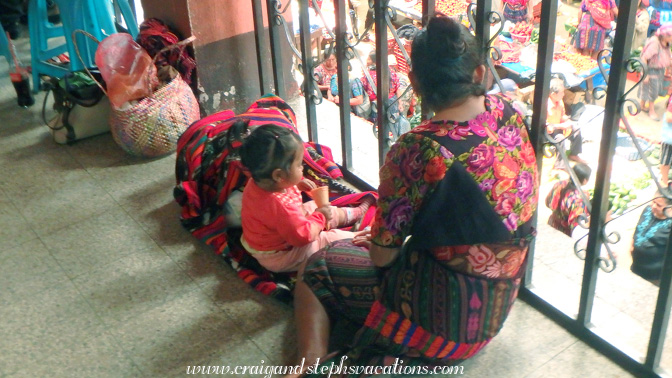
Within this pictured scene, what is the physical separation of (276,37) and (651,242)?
Answer: 1683 mm

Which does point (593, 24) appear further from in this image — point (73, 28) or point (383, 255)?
point (383, 255)

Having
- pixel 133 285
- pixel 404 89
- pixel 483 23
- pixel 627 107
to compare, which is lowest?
pixel 133 285

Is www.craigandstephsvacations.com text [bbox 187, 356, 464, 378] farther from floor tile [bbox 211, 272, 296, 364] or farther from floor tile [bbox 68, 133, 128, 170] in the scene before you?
floor tile [bbox 68, 133, 128, 170]

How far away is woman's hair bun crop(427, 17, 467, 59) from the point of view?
56.6 inches

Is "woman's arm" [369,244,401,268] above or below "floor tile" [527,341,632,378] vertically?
above

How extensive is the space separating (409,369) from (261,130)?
2.66 ft

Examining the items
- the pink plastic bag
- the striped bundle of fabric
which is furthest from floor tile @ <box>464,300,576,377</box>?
the pink plastic bag

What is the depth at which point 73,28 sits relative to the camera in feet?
11.3

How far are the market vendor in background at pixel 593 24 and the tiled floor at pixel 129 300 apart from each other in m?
3.43

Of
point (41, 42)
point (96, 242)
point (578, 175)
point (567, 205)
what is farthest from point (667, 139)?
point (41, 42)

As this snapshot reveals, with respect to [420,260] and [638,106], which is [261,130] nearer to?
[420,260]

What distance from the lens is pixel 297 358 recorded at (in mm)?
1860

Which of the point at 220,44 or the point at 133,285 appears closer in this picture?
the point at 133,285

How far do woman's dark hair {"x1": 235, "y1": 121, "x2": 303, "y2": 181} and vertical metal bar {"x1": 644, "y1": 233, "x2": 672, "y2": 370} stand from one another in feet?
3.41
